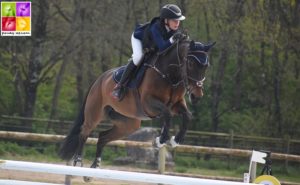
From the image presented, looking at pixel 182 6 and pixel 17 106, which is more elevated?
pixel 182 6

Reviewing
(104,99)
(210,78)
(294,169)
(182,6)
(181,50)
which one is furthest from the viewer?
(210,78)

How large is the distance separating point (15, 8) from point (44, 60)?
19.6 feet

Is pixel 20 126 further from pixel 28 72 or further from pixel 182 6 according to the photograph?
pixel 182 6

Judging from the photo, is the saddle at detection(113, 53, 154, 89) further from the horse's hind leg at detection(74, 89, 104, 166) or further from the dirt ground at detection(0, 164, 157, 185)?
the dirt ground at detection(0, 164, 157, 185)

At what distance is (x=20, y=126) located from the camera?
1839 centimetres

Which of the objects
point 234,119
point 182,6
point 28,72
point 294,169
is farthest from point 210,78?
point 28,72

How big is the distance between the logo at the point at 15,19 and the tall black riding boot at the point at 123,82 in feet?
22.1

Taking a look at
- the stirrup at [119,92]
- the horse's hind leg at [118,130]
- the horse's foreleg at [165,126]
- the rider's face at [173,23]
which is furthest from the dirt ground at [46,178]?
the rider's face at [173,23]

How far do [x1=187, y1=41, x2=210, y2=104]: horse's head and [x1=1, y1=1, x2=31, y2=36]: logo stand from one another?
7.79m

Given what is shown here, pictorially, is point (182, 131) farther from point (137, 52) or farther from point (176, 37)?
point (137, 52)

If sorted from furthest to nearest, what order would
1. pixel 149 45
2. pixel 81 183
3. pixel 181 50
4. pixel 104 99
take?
A: 1. pixel 81 183
2. pixel 104 99
3. pixel 149 45
4. pixel 181 50

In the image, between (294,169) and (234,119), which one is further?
(234,119)

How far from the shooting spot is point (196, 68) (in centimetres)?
688

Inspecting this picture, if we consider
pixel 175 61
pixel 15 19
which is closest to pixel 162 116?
pixel 175 61
